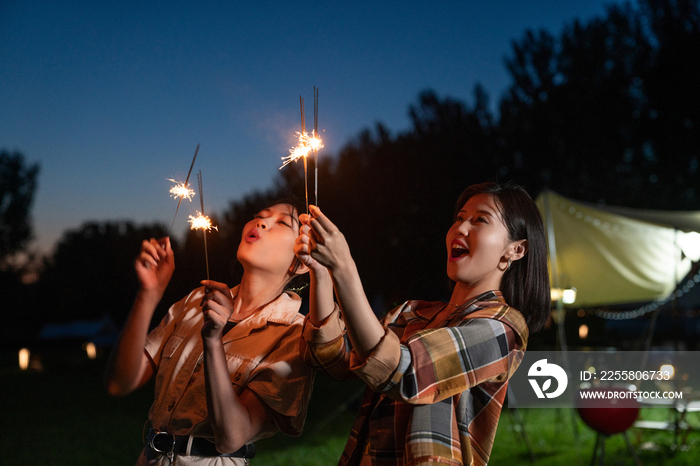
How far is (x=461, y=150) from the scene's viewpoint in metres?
17.2

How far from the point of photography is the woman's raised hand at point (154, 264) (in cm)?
177

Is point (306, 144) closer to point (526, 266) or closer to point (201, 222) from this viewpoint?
point (201, 222)

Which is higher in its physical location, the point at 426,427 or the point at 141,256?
the point at 141,256

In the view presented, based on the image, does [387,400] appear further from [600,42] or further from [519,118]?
[600,42]

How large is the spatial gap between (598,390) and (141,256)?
4677 mm

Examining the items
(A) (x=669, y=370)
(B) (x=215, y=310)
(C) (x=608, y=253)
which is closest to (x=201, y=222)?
(B) (x=215, y=310)

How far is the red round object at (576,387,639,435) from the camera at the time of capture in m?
4.65

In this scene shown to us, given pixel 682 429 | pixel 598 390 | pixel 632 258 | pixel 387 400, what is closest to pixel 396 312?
pixel 387 400

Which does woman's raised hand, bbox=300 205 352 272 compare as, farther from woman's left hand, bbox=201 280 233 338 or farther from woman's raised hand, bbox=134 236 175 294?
woman's raised hand, bbox=134 236 175 294

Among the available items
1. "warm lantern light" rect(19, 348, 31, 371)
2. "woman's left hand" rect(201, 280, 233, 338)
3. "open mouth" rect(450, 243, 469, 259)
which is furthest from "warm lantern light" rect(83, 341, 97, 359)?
"open mouth" rect(450, 243, 469, 259)

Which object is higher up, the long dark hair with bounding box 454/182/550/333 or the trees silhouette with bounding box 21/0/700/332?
the trees silhouette with bounding box 21/0/700/332

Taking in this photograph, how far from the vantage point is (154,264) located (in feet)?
5.91

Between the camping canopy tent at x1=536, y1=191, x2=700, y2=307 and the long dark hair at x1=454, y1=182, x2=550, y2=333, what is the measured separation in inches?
221

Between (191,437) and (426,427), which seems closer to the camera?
(426,427)
